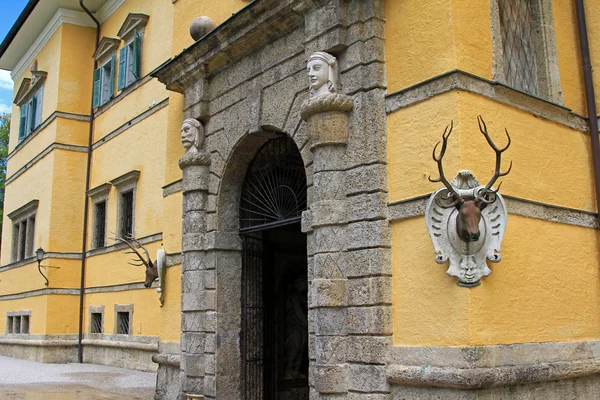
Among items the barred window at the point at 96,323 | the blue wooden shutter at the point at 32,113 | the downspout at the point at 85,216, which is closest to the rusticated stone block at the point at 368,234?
the barred window at the point at 96,323

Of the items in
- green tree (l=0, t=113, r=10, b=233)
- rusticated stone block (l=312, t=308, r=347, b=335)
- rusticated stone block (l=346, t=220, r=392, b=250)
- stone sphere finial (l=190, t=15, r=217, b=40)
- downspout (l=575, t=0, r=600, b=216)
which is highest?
green tree (l=0, t=113, r=10, b=233)

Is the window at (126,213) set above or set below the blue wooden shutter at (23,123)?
below

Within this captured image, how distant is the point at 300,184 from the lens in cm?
813

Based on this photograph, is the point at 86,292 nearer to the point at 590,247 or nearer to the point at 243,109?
the point at 243,109

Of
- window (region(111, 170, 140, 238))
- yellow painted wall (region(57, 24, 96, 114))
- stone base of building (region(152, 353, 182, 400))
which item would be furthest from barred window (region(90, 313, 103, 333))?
stone base of building (region(152, 353, 182, 400))

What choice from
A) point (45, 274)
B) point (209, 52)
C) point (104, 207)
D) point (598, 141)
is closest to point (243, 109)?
point (209, 52)

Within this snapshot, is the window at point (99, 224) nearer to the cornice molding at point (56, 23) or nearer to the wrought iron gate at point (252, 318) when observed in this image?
the cornice molding at point (56, 23)

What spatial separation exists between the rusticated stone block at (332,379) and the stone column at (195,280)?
2.46 metres

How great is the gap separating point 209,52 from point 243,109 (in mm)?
1013

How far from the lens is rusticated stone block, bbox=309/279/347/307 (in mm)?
6246

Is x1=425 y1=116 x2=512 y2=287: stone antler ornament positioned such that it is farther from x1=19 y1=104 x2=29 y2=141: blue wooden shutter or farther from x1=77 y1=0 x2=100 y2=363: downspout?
x1=19 y1=104 x2=29 y2=141: blue wooden shutter

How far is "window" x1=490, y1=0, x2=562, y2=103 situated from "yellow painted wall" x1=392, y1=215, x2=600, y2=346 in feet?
5.11

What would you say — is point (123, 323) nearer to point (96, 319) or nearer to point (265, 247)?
point (96, 319)

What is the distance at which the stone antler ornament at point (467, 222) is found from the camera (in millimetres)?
5277
